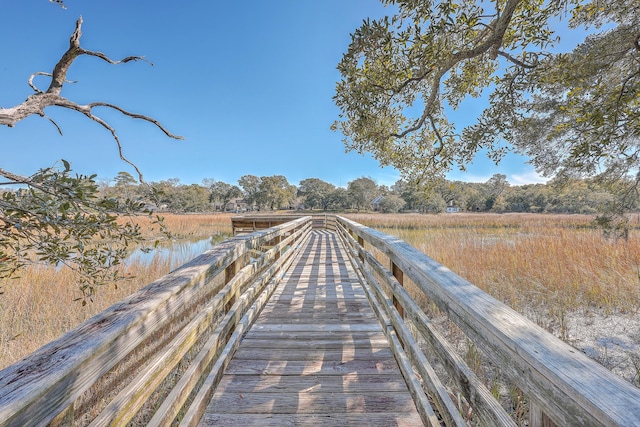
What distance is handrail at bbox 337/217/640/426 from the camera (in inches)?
22.6

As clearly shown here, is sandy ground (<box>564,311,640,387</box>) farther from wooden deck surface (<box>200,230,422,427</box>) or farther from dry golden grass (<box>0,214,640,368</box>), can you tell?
wooden deck surface (<box>200,230,422,427</box>)

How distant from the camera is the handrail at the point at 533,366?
0.57 meters

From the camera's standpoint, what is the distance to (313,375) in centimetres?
203

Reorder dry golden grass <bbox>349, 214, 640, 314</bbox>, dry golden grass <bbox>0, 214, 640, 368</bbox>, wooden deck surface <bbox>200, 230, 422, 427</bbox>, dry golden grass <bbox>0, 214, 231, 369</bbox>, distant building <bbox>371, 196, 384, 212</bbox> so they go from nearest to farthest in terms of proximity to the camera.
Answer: wooden deck surface <bbox>200, 230, 422, 427</bbox> → dry golden grass <bbox>0, 214, 231, 369</bbox> → dry golden grass <bbox>0, 214, 640, 368</bbox> → dry golden grass <bbox>349, 214, 640, 314</bbox> → distant building <bbox>371, 196, 384, 212</bbox>

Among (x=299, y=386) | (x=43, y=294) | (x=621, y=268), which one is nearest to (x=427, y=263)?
(x=299, y=386)

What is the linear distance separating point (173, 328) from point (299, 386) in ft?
11.0

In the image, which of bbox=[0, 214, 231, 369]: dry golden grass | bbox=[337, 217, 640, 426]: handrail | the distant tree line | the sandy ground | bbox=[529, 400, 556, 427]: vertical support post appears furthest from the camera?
the distant tree line

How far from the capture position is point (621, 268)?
185 inches

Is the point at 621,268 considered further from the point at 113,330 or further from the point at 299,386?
the point at 113,330

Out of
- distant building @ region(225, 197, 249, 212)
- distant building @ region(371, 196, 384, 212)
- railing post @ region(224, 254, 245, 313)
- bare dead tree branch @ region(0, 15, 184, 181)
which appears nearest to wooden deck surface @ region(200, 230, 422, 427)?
railing post @ region(224, 254, 245, 313)

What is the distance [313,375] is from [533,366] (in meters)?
1.66

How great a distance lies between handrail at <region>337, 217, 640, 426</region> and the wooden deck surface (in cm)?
63

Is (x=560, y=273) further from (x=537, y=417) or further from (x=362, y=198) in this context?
(x=362, y=198)

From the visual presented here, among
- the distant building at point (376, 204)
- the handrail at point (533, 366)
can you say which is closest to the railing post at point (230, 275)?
the handrail at point (533, 366)
